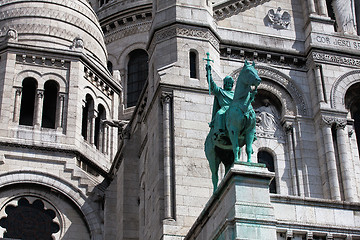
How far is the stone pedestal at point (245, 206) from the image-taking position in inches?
801

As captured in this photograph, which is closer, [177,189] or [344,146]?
[177,189]

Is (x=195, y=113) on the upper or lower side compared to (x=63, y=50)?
lower

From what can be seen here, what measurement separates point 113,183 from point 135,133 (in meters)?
3.18

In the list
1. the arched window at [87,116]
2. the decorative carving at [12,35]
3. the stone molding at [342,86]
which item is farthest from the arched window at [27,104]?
the stone molding at [342,86]

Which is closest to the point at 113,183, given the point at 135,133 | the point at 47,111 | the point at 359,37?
the point at 135,133

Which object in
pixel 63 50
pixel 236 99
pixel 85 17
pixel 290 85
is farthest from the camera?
pixel 85 17

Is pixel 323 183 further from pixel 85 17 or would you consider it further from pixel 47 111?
pixel 85 17

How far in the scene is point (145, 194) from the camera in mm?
30156

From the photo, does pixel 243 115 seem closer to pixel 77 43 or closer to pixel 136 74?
pixel 77 43

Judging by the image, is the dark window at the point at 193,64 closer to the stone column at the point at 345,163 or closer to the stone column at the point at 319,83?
the stone column at the point at 319,83

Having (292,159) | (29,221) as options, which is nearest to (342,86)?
(292,159)

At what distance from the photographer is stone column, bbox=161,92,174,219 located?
26491 millimetres

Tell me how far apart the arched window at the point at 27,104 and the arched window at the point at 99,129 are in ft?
10.1

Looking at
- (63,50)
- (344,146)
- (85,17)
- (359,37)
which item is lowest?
(344,146)
